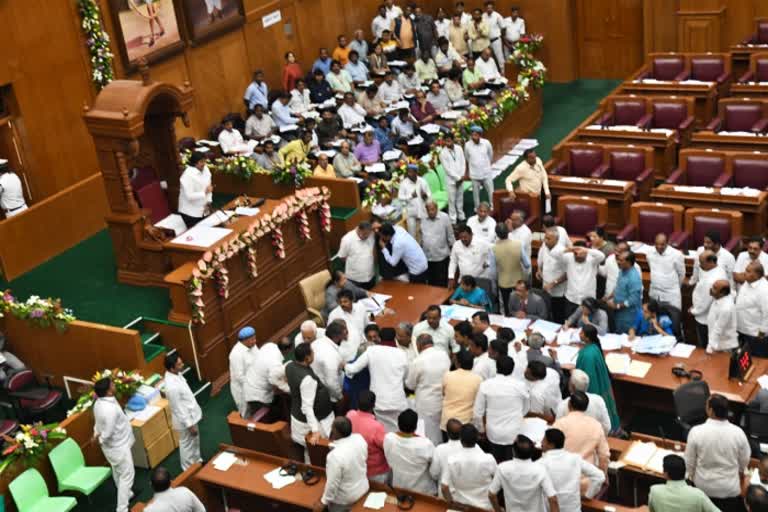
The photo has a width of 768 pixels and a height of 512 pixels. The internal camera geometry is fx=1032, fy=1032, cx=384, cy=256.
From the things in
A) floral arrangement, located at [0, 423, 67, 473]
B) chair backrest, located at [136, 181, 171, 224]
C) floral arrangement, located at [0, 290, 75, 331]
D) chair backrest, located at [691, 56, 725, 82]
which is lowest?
floral arrangement, located at [0, 423, 67, 473]

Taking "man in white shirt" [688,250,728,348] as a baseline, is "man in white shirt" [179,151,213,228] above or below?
above

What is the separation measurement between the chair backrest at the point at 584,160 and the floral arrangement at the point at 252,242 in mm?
3609

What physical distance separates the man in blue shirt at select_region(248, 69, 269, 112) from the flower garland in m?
3.04

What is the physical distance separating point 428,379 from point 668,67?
32.9 feet

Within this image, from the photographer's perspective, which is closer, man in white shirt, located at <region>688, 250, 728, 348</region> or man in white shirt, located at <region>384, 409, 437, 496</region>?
man in white shirt, located at <region>384, 409, 437, 496</region>

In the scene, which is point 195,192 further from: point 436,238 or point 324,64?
point 324,64

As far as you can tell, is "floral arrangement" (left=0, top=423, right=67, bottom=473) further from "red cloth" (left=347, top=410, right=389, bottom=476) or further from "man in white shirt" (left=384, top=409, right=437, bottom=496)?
"man in white shirt" (left=384, top=409, right=437, bottom=496)

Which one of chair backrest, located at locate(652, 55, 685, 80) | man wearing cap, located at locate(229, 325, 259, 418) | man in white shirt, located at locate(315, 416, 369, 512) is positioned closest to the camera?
man in white shirt, located at locate(315, 416, 369, 512)

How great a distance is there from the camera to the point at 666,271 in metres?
10.9

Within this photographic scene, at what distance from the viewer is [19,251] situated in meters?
13.3

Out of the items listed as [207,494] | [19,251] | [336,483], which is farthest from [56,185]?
[336,483]

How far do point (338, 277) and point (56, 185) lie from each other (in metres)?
5.20

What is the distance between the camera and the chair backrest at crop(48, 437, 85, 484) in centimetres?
969

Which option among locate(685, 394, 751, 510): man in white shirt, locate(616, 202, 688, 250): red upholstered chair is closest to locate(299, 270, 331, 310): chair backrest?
locate(616, 202, 688, 250): red upholstered chair
